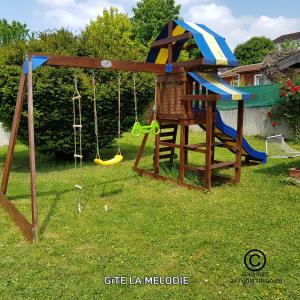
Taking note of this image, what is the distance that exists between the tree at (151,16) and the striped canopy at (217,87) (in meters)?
27.6

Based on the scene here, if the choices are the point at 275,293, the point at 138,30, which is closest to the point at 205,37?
the point at 275,293

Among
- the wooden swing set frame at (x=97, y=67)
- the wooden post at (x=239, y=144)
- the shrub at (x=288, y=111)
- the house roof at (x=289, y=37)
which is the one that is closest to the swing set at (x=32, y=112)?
the wooden swing set frame at (x=97, y=67)

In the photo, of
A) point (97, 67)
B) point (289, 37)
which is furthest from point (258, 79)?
point (289, 37)

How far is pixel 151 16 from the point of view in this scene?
1359 inches

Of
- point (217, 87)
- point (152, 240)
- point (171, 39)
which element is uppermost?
point (171, 39)

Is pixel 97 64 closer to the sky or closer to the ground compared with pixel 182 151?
closer to the sky

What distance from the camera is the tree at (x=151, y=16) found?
34.0 meters

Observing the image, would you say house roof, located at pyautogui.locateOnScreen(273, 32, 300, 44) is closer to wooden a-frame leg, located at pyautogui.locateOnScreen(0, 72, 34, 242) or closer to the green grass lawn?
the green grass lawn

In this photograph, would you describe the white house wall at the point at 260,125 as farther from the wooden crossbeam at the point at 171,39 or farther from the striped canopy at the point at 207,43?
the wooden crossbeam at the point at 171,39

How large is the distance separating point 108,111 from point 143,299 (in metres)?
6.61

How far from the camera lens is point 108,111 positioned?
9383 millimetres

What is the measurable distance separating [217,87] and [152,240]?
3.48 metres

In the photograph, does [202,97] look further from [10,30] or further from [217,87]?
[10,30]

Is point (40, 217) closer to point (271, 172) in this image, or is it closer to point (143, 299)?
point (143, 299)
